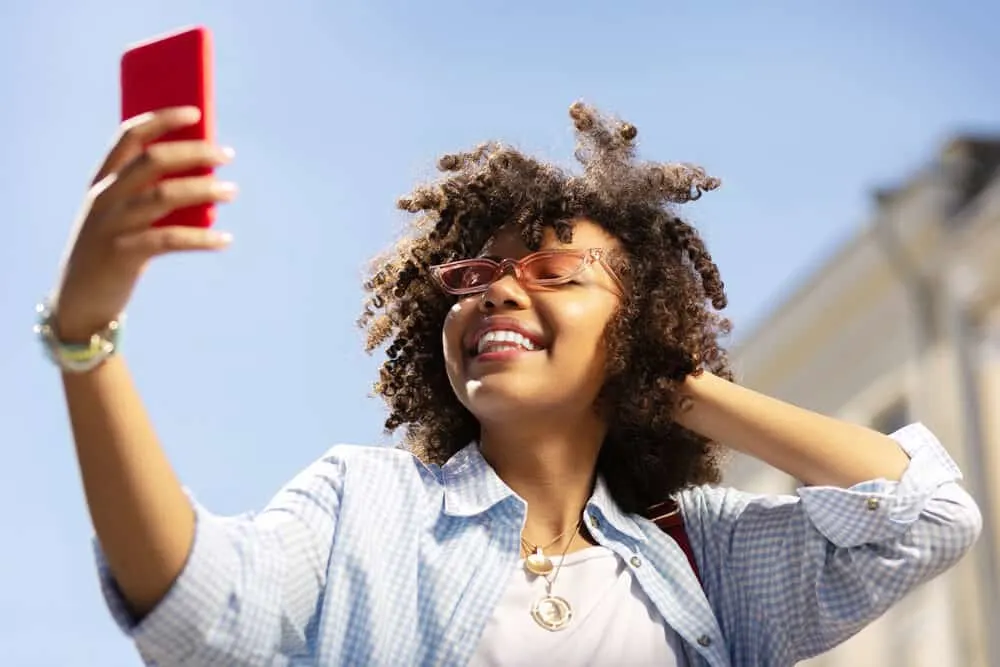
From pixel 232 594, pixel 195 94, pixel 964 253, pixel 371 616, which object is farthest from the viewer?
pixel 964 253

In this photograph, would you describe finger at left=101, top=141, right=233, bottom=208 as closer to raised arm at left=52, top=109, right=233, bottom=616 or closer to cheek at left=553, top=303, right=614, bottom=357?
raised arm at left=52, top=109, right=233, bottom=616

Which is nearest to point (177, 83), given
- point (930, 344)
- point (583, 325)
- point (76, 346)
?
point (76, 346)

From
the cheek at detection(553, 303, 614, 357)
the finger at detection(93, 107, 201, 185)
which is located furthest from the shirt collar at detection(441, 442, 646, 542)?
the finger at detection(93, 107, 201, 185)

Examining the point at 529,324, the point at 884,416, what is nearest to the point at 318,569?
the point at 529,324

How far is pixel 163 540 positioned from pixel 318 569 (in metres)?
0.40

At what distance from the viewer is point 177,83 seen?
2334 mm

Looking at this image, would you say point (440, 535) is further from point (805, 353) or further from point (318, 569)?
point (805, 353)

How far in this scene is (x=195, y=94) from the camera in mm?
2312

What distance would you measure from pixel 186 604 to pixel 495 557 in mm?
642

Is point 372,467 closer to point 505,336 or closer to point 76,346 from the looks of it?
point 505,336

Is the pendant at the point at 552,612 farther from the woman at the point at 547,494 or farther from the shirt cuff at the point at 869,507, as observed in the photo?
the shirt cuff at the point at 869,507

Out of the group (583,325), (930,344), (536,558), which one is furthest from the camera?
(930,344)

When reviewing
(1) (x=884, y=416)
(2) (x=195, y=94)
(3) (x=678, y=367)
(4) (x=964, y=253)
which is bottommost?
(3) (x=678, y=367)

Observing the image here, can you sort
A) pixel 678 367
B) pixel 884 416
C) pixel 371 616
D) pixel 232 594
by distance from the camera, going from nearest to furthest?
pixel 232 594
pixel 371 616
pixel 678 367
pixel 884 416
